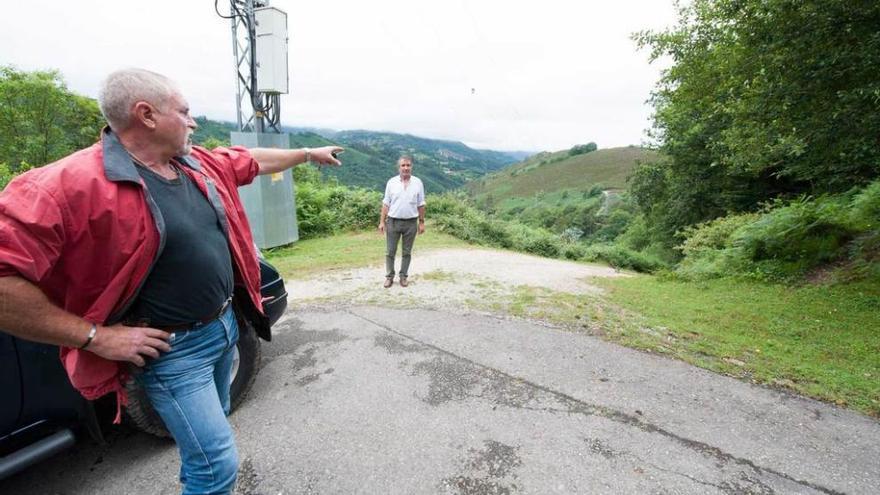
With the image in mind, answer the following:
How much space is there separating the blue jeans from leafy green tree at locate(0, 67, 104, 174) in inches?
1433

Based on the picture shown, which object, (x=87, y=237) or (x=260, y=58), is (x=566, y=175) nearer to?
(x=260, y=58)

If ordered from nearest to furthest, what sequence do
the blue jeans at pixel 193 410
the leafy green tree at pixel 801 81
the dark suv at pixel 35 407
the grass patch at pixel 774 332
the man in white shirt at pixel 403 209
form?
the blue jeans at pixel 193 410 → the dark suv at pixel 35 407 → the grass patch at pixel 774 332 → the leafy green tree at pixel 801 81 → the man in white shirt at pixel 403 209

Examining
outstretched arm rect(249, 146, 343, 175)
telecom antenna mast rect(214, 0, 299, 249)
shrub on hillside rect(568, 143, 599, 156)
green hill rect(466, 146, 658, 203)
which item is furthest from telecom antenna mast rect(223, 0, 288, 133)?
shrub on hillside rect(568, 143, 599, 156)

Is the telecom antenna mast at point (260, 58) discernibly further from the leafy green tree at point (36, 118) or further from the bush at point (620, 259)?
the leafy green tree at point (36, 118)

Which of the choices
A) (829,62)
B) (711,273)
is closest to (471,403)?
(829,62)


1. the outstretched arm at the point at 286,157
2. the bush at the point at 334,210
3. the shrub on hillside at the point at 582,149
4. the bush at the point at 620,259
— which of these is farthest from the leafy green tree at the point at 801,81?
the shrub on hillside at the point at 582,149

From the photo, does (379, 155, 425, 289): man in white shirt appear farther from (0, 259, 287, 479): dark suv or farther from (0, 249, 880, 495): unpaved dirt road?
(0, 259, 287, 479): dark suv

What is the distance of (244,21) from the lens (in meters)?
8.95

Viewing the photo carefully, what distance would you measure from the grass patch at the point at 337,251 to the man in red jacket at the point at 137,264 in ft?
18.9

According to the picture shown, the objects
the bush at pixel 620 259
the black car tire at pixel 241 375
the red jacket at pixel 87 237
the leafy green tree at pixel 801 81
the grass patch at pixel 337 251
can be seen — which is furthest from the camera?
the bush at pixel 620 259

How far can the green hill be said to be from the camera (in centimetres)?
8519

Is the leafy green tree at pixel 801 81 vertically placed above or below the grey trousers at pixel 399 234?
above

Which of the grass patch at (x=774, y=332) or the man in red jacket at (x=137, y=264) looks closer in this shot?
the man in red jacket at (x=137, y=264)

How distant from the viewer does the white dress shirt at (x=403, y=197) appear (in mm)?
6141
